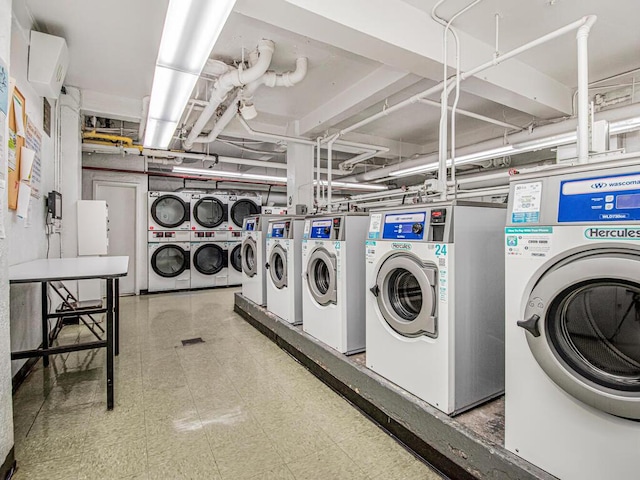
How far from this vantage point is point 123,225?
6.47 metres

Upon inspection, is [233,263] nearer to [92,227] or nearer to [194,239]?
[194,239]

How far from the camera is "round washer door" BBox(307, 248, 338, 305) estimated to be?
271 cm

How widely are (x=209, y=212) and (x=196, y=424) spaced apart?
5.37 meters

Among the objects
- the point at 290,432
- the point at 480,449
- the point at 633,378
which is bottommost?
the point at 290,432

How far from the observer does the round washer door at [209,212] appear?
6805mm

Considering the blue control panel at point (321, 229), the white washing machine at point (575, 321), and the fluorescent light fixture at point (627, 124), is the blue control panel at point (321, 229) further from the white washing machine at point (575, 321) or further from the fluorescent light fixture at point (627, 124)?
the fluorescent light fixture at point (627, 124)

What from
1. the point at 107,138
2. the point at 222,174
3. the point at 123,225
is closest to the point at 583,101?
the point at 107,138

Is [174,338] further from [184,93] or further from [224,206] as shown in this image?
[224,206]

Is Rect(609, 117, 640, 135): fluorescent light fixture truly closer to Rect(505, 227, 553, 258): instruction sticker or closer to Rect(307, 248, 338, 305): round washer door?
Rect(505, 227, 553, 258): instruction sticker

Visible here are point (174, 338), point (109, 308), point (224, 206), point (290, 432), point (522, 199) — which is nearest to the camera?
point (522, 199)

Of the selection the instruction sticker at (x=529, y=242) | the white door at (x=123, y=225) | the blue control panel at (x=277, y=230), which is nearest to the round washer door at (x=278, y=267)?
the blue control panel at (x=277, y=230)

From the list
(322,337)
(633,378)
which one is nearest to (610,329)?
(633,378)

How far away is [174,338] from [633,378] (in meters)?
3.85

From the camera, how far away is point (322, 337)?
284 cm
